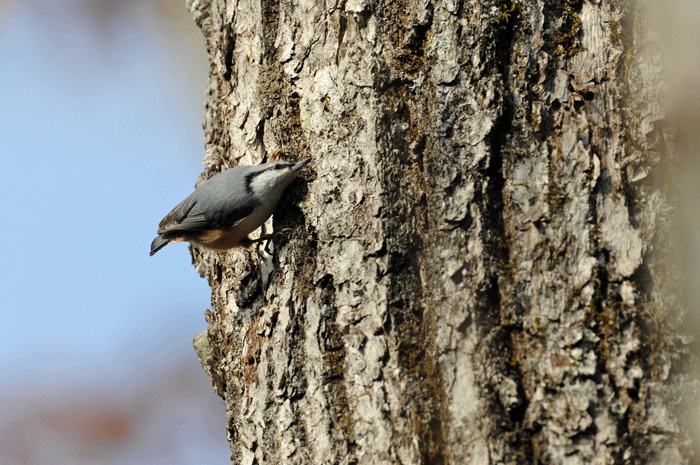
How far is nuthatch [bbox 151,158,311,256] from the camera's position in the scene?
2008 mm

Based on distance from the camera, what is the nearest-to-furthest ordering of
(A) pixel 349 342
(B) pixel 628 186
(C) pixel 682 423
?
1. (C) pixel 682 423
2. (B) pixel 628 186
3. (A) pixel 349 342

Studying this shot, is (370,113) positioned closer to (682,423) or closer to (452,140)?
(452,140)

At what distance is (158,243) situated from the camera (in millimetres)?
2582

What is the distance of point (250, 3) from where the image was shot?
7.03 feet

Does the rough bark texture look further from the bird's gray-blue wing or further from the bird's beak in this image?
the bird's gray-blue wing

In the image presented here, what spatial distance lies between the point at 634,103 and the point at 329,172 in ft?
2.88

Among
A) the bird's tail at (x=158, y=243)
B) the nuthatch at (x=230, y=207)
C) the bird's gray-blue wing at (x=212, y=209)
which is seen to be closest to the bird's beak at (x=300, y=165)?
the nuthatch at (x=230, y=207)

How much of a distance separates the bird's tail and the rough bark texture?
83 cm

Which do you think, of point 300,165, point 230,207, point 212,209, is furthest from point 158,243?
point 300,165

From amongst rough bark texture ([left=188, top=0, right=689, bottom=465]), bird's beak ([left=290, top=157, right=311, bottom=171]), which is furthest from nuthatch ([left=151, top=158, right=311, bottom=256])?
rough bark texture ([left=188, top=0, right=689, bottom=465])

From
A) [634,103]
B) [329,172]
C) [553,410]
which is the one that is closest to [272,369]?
[329,172]

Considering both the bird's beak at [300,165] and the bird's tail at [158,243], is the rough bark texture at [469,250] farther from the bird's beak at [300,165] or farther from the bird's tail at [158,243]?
the bird's tail at [158,243]

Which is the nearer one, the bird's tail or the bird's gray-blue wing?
the bird's gray-blue wing

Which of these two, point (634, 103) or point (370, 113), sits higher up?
point (370, 113)
